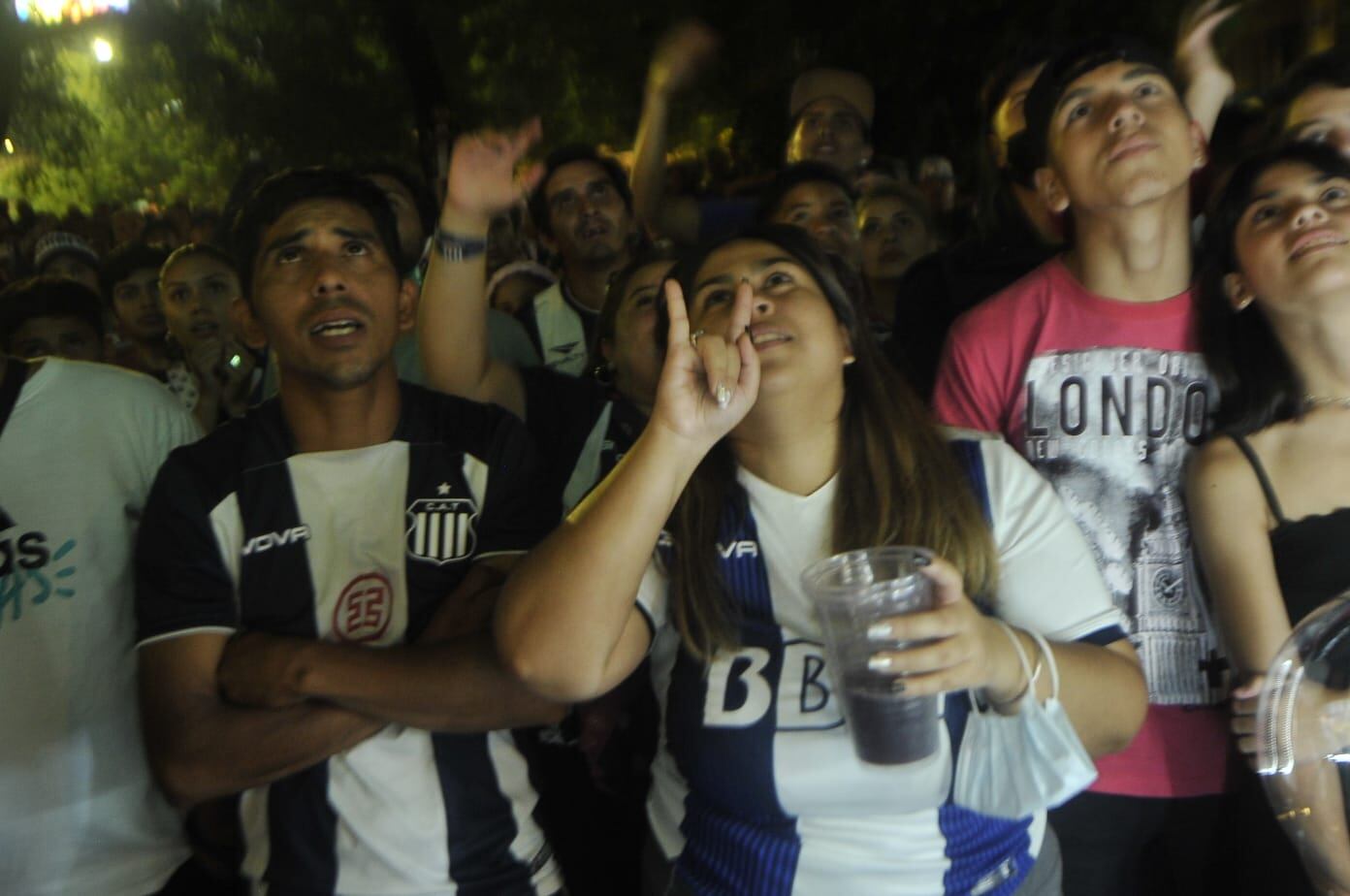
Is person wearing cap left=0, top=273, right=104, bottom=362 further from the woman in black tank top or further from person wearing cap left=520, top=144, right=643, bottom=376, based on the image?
the woman in black tank top

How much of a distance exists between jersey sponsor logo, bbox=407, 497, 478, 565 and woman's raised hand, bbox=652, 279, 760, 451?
1.95 ft

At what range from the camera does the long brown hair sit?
207 centimetres

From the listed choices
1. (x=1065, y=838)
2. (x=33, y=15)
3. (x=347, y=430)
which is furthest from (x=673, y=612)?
(x=33, y=15)

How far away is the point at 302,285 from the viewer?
2.51m

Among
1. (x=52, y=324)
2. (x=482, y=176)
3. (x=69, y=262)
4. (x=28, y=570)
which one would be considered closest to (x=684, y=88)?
(x=482, y=176)

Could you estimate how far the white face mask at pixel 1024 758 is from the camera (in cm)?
182

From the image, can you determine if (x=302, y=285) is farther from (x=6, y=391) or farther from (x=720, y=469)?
(x=720, y=469)

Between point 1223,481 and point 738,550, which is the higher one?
point 1223,481

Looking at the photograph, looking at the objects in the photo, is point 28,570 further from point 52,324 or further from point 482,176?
point 52,324

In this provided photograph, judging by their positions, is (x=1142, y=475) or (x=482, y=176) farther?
(x=482, y=176)

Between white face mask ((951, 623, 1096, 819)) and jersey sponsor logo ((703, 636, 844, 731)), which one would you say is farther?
jersey sponsor logo ((703, 636, 844, 731))

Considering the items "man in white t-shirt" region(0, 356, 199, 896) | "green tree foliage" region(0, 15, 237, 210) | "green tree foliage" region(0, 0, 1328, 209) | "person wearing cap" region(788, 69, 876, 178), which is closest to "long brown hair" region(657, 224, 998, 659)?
"man in white t-shirt" region(0, 356, 199, 896)

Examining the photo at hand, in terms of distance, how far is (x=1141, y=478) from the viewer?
8.05 ft

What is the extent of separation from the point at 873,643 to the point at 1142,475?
1.01 meters
